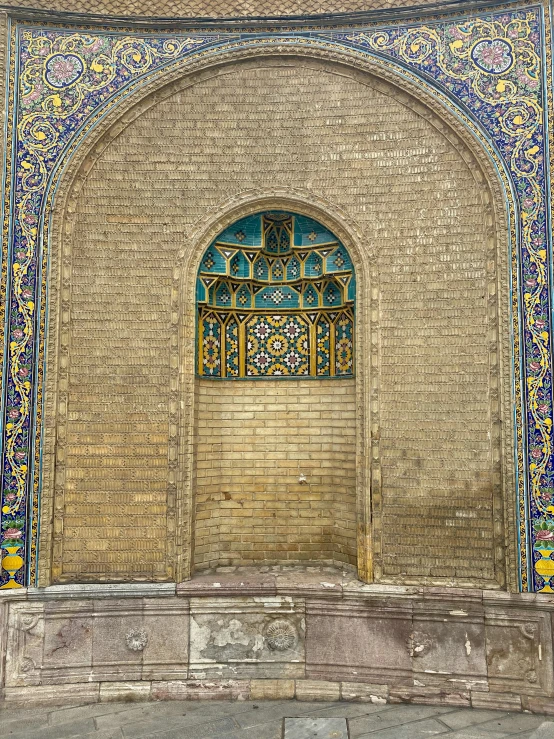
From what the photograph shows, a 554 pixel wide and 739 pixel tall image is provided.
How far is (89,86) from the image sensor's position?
5.73 meters

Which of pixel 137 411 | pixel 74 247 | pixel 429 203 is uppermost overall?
pixel 429 203

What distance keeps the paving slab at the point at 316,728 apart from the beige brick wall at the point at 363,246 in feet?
4.25

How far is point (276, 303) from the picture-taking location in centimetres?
638

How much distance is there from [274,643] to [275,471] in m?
1.62

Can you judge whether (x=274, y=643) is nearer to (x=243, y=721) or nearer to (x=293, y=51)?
(x=243, y=721)

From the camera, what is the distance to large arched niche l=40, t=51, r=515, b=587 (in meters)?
5.38

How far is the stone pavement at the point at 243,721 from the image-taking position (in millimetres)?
4637

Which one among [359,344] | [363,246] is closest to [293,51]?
[363,246]

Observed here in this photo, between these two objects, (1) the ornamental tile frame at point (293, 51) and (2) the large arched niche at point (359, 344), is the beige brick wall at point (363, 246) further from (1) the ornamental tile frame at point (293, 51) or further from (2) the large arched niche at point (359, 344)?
(1) the ornamental tile frame at point (293, 51)

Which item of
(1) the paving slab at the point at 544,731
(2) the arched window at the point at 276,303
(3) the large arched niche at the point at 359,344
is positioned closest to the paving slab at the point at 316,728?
(3) the large arched niche at the point at 359,344

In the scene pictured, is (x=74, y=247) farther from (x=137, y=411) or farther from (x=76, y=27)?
(x=76, y=27)

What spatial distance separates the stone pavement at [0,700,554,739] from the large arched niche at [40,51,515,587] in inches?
41.7

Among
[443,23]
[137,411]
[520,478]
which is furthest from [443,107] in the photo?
[137,411]

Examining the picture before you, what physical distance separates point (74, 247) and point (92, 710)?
4134mm
